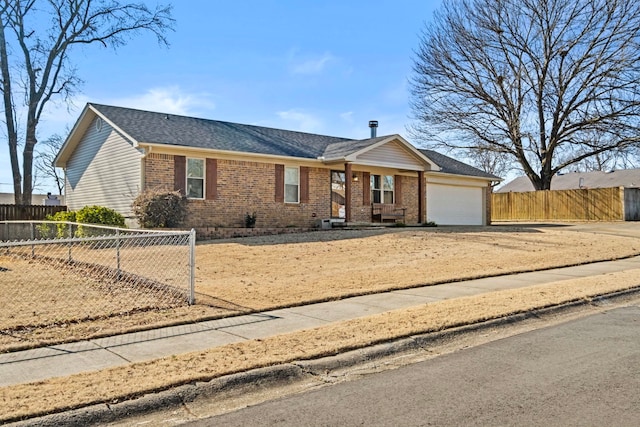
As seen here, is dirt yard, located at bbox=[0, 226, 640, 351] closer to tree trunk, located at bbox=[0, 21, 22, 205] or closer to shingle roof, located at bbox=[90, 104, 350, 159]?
shingle roof, located at bbox=[90, 104, 350, 159]

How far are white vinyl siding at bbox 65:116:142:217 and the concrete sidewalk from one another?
11.9m

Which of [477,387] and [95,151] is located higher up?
[95,151]

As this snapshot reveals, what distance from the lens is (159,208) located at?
54.1 feet

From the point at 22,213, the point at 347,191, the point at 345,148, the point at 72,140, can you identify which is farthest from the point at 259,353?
the point at 72,140

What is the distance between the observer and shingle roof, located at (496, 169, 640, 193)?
1898 inches

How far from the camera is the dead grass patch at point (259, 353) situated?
14.1ft

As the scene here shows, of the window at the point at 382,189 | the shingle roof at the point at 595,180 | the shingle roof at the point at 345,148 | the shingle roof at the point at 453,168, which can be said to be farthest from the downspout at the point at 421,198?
the shingle roof at the point at 595,180

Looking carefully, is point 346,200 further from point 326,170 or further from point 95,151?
point 95,151

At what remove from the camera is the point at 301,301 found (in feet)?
28.2

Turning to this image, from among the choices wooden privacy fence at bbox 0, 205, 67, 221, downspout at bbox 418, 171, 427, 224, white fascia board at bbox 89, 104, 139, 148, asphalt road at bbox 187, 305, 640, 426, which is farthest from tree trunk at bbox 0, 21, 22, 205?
asphalt road at bbox 187, 305, 640, 426

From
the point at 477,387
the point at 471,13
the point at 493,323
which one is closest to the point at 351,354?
the point at 477,387

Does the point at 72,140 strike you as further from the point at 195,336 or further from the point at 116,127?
the point at 195,336

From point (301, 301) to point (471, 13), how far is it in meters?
27.5

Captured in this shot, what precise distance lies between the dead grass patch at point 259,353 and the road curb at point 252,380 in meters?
0.09
